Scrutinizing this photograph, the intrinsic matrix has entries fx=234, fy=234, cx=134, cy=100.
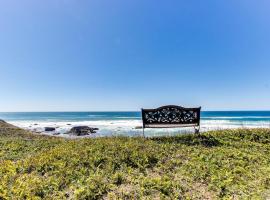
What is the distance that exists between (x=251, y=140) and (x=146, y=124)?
437 centimetres

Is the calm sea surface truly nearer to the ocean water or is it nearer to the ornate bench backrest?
the ocean water

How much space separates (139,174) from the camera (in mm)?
5148

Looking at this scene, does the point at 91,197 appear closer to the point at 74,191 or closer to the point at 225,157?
the point at 74,191

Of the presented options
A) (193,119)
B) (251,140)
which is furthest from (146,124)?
(251,140)

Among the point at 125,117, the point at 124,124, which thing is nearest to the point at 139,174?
the point at 124,124

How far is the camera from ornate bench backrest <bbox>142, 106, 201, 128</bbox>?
34.6 feet

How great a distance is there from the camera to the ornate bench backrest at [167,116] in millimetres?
10531

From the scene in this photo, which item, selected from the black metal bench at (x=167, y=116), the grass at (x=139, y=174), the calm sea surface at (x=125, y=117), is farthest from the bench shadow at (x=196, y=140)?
the calm sea surface at (x=125, y=117)

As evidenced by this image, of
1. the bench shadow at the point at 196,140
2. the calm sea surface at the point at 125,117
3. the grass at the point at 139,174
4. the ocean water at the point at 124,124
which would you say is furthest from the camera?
the calm sea surface at the point at 125,117

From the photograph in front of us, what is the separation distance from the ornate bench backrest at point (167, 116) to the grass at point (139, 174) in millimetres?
3073

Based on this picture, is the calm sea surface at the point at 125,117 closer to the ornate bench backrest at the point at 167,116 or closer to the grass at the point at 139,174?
the ornate bench backrest at the point at 167,116

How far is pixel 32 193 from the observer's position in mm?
4211

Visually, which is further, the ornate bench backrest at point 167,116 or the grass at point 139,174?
the ornate bench backrest at point 167,116

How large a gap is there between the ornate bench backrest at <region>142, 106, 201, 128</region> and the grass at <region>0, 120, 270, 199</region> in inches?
121
